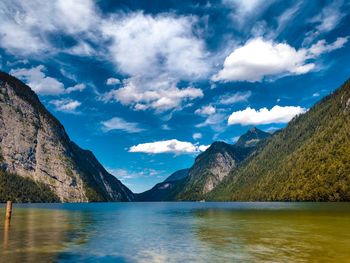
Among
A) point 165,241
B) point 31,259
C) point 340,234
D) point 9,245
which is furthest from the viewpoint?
point 340,234

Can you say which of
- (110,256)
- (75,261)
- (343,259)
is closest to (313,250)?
(343,259)

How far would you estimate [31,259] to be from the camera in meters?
32.6

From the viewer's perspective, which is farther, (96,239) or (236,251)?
(96,239)

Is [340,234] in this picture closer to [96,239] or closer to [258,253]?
[258,253]

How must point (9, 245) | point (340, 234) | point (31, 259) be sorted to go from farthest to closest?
point (340, 234) → point (9, 245) → point (31, 259)

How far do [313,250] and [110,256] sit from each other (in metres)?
20.8

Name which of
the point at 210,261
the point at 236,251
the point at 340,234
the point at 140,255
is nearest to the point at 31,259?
the point at 140,255

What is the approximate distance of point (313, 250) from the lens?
38938mm

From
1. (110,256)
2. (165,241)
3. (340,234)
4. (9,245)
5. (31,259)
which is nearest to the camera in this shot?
(31,259)

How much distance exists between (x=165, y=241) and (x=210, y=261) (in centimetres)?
1651

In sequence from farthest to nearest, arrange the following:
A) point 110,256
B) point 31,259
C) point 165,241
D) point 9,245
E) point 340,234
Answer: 1. point 340,234
2. point 165,241
3. point 9,245
4. point 110,256
5. point 31,259

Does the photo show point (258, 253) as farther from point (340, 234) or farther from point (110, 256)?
point (340, 234)

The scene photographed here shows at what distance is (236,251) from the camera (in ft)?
128

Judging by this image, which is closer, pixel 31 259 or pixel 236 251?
pixel 31 259
